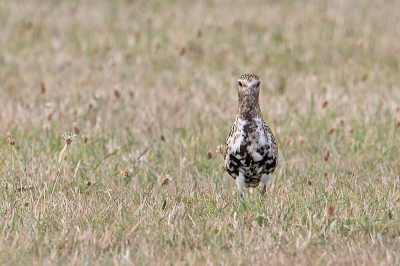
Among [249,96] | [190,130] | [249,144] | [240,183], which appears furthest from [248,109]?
[190,130]

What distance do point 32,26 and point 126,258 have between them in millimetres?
7982

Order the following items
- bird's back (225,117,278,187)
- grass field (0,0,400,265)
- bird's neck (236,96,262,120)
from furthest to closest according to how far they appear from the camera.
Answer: bird's neck (236,96,262,120) < bird's back (225,117,278,187) < grass field (0,0,400,265)

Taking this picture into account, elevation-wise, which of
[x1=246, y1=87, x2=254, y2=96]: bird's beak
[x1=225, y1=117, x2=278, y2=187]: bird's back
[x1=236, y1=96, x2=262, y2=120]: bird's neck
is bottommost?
[x1=225, y1=117, x2=278, y2=187]: bird's back

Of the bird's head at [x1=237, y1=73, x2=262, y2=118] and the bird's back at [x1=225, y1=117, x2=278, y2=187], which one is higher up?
the bird's head at [x1=237, y1=73, x2=262, y2=118]

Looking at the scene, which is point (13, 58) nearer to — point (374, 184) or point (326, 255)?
point (374, 184)

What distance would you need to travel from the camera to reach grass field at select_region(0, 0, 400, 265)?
4.61m

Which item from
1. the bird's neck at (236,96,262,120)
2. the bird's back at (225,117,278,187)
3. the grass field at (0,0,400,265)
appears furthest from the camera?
the bird's neck at (236,96,262,120)

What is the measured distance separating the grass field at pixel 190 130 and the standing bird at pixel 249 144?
7.6 inches

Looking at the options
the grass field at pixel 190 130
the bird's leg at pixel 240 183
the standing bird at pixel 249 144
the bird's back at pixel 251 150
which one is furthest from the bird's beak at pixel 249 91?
the grass field at pixel 190 130

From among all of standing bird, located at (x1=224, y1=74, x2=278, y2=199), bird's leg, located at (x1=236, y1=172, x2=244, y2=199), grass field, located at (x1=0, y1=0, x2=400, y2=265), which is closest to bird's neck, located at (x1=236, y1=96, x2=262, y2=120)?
standing bird, located at (x1=224, y1=74, x2=278, y2=199)

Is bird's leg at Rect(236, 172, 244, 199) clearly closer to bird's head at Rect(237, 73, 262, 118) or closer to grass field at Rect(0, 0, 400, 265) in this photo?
grass field at Rect(0, 0, 400, 265)

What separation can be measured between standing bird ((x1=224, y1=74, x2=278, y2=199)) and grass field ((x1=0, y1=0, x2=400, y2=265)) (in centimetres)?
19

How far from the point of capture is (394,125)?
24.5 feet

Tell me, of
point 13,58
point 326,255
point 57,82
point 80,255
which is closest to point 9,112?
point 57,82
